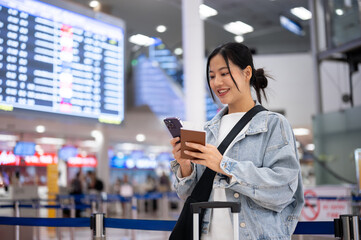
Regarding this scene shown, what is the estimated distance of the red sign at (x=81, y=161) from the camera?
1977cm

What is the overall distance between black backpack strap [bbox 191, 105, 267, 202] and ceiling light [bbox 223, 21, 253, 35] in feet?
47.7

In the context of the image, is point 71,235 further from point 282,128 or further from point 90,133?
point 90,133

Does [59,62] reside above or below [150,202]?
above

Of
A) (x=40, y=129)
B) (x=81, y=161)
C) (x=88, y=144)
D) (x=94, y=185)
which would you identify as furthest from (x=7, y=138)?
(x=81, y=161)

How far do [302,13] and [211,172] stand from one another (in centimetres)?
1482

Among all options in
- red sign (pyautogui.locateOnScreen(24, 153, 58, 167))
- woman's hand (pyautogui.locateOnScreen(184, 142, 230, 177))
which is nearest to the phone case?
woman's hand (pyautogui.locateOnScreen(184, 142, 230, 177))

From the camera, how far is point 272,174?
1784 mm

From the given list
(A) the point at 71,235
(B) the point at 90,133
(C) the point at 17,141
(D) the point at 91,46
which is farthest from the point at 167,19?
(A) the point at 71,235

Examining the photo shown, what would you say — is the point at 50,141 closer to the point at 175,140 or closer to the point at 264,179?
the point at 175,140

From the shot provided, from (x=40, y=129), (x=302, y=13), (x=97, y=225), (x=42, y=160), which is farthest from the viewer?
(x=42, y=160)

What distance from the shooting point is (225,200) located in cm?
188

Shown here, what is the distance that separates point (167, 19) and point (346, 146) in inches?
302

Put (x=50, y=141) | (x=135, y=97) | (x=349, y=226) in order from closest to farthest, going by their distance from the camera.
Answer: (x=349, y=226), (x=135, y=97), (x=50, y=141)

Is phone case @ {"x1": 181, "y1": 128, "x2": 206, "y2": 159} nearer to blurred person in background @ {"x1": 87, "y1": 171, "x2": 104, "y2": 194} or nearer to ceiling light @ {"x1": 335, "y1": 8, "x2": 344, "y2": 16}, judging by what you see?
ceiling light @ {"x1": 335, "y1": 8, "x2": 344, "y2": 16}
